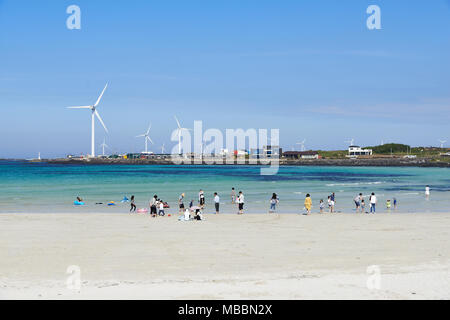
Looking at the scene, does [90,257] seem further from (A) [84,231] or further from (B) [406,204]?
(B) [406,204]

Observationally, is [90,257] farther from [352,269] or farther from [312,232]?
[312,232]

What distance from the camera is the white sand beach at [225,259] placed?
11.8 metres

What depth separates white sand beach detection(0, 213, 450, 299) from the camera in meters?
11.8

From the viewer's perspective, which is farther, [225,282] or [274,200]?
[274,200]

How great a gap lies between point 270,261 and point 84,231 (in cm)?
1137

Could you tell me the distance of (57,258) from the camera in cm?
1636

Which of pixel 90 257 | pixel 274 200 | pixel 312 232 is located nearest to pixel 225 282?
pixel 90 257

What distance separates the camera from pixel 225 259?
16156 mm

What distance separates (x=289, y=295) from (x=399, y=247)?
8.98 meters

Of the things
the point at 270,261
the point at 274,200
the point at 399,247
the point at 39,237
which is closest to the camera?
the point at 270,261
